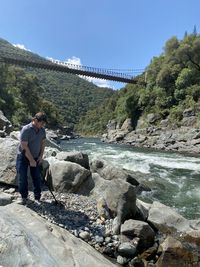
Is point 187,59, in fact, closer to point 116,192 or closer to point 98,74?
point 98,74

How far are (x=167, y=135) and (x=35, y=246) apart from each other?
38.3 m

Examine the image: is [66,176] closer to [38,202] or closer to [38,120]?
[38,202]

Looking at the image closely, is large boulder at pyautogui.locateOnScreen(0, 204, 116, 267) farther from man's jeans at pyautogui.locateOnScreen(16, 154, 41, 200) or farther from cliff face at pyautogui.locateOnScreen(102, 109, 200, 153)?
cliff face at pyautogui.locateOnScreen(102, 109, 200, 153)

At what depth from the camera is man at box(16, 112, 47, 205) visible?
22.3ft

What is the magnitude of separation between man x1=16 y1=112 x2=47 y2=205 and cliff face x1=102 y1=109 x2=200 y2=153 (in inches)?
1072

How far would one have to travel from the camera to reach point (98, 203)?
7773 millimetres

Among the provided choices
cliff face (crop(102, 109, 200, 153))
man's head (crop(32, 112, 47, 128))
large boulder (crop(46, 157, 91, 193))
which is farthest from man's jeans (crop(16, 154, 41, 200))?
cliff face (crop(102, 109, 200, 153))

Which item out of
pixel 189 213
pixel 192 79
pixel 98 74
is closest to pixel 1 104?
pixel 98 74

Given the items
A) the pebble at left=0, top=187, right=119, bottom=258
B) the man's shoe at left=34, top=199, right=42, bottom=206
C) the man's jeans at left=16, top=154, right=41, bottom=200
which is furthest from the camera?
the man's shoe at left=34, top=199, right=42, bottom=206

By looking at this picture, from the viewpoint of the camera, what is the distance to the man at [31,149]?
6793 mm

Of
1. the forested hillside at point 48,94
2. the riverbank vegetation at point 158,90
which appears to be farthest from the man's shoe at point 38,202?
the forested hillside at point 48,94

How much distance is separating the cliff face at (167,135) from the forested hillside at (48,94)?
15.9 metres

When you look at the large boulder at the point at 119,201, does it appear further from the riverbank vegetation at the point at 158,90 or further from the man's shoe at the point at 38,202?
the riverbank vegetation at the point at 158,90

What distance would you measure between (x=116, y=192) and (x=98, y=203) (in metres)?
0.46
